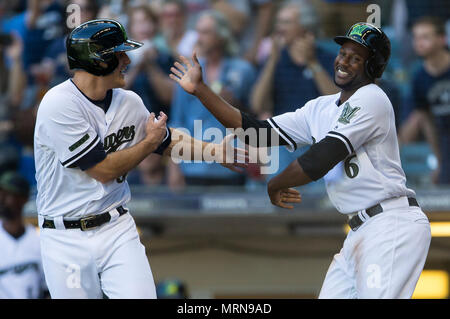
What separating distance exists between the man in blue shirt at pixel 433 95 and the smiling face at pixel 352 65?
405 cm

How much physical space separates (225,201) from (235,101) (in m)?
1.12

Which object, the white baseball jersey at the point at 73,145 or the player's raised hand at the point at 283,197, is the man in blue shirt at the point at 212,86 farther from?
the white baseball jersey at the point at 73,145

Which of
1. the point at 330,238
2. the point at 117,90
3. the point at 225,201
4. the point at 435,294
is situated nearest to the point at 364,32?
the point at 117,90

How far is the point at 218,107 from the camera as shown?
4.54 metres

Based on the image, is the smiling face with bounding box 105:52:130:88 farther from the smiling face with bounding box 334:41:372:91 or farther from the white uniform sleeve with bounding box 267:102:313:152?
the smiling face with bounding box 334:41:372:91

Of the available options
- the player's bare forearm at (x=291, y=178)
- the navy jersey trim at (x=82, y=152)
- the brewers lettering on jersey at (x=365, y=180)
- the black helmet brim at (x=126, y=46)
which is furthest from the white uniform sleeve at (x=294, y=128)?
the navy jersey trim at (x=82, y=152)

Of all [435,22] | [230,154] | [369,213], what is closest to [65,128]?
[230,154]

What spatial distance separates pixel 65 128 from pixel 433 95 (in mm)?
5256

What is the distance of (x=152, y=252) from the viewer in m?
8.80

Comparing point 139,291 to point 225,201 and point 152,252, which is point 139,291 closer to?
point 225,201

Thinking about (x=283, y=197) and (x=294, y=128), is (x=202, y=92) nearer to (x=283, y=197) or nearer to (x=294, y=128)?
(x=294, y=128)

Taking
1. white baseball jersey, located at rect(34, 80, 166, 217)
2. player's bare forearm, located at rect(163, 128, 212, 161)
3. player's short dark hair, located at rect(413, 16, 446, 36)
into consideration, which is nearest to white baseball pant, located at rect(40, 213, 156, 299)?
white baseball jersey, located at rect(34, 80, 166, 217)

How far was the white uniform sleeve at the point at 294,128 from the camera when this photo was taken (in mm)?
4531
